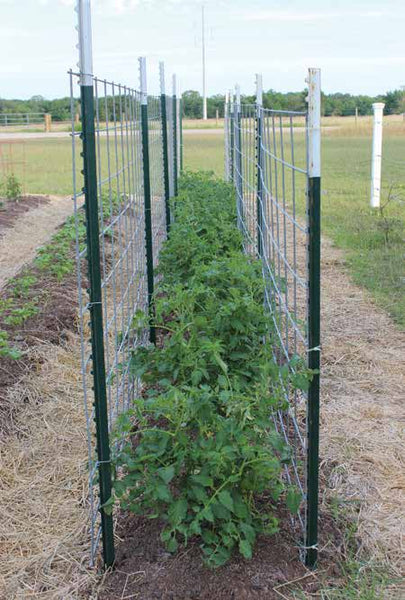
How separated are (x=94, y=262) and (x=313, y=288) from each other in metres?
0.80

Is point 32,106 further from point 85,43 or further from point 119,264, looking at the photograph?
point 85,43

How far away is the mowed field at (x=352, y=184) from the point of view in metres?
8.12

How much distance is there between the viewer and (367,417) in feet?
14.5

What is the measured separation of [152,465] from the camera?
2725 mm

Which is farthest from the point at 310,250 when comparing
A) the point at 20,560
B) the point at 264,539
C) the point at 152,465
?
the point at 20,560

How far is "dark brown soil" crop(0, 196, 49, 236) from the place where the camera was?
12.1m

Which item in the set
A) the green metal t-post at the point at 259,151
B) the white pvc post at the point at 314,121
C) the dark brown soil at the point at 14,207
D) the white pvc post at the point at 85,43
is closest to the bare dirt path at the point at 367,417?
the green metal t-post at the point at 259,151

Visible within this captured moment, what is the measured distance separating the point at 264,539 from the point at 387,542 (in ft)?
1.83

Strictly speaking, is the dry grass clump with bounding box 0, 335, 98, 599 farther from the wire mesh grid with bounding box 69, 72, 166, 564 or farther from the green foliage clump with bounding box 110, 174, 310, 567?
the green foliage clump with bounding box 110, 174, 310, 567

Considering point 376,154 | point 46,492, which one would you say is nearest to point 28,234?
point 376,154

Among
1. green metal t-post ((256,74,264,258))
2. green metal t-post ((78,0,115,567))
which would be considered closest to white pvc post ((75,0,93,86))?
green metal t-post ((78,0,115,567))

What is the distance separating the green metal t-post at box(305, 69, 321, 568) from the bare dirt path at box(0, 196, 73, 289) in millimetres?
5844

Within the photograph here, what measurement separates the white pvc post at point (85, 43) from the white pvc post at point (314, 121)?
0.76 meters

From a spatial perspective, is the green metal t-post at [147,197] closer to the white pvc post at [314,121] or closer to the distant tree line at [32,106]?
the white pvc post at [314,121]
